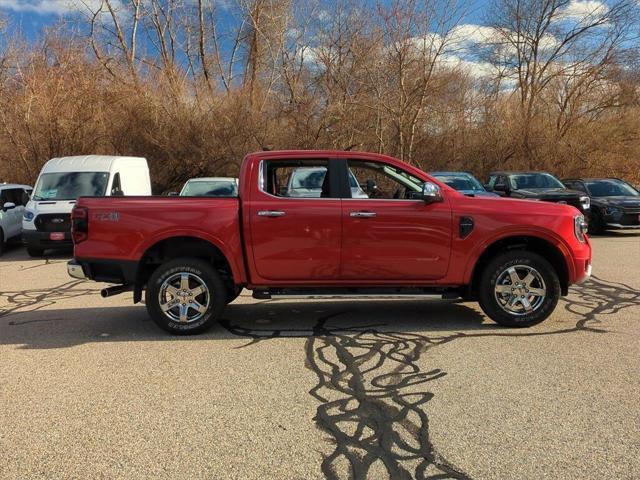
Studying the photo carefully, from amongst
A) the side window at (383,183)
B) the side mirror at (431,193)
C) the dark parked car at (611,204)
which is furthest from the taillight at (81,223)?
the dark parked car at (611,204)

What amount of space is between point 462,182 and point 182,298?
34.0 ft


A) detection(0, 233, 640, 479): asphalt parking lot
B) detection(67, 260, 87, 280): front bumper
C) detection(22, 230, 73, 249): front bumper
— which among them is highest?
detection(67, 260, 87, 280): front bumper

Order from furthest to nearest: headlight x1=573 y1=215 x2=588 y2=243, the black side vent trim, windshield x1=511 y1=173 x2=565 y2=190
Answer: windshield x1=511 y1=173 x2=565 y2=190, headlight x1=573 y1=215 x2=588 y2=243, the black side vent trim

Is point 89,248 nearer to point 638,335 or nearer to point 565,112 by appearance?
point 638,335

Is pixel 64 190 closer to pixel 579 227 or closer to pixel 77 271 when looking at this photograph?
pixel 77 271

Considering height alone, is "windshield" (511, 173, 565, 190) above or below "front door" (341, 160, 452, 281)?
above

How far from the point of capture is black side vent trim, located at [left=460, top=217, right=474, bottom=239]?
5.59 m

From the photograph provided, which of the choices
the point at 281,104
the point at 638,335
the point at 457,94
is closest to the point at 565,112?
the point at 457,94

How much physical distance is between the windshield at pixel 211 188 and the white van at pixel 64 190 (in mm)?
1570

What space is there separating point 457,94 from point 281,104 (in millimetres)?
9280

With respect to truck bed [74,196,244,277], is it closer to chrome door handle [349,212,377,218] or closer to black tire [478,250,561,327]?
chrome door handle [349,212,377,218]

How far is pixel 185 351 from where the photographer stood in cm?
514

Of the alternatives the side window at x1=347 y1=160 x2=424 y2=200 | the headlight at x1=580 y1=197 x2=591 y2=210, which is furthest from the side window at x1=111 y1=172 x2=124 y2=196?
the headlight at x1=580 y1=197 x2=591 y2=210

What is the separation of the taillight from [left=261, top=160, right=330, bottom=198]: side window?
1954 millimetres
